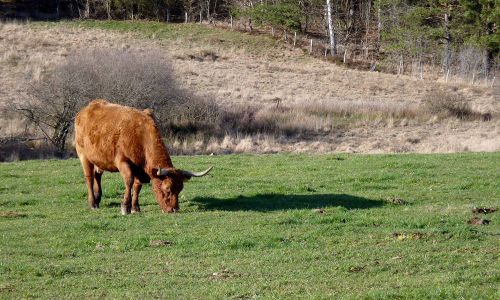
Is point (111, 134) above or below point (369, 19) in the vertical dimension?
above

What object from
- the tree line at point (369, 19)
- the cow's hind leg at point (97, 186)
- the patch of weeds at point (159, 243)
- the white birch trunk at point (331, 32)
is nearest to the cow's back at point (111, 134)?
the cow's hind leg at point (97, 186)

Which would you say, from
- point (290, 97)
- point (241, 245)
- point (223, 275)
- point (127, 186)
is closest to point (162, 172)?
point (127, 186)

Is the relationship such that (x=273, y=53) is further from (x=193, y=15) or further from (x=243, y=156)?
(x=243, y=156)

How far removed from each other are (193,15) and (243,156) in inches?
1957

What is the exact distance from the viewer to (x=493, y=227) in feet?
45.7

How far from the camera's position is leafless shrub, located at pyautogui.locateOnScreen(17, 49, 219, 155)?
108 ft

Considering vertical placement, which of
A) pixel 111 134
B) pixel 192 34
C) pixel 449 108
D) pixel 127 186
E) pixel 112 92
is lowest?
pixel 449 108

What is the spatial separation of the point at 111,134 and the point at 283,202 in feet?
13.6

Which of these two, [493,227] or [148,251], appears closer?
[148,251]

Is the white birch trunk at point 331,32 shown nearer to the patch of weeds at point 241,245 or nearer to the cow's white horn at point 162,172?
the cow's white horn at point 162,172

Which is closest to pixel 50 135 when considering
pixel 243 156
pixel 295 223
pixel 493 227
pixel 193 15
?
pixel 243 156

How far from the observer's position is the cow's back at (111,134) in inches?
647

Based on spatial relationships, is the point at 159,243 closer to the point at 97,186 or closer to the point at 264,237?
the point at 264,237

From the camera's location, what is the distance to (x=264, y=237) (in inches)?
519
